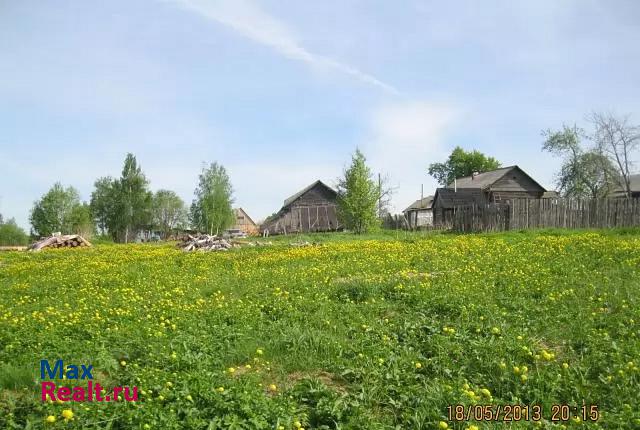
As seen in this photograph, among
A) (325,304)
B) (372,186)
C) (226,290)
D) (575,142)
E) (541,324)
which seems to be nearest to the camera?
(541,324)

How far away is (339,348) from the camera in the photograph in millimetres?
5090

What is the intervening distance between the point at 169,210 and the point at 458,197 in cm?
5798

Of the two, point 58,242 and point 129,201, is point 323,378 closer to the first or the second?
point 58,242

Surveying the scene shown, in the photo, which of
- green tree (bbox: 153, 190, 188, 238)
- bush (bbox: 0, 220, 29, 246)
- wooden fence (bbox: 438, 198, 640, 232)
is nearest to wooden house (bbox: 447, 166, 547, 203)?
wooden fence (bbox: 438, 198, 640, 232)

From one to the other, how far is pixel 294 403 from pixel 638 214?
23.0 meters

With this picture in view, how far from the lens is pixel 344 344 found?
5.23 m

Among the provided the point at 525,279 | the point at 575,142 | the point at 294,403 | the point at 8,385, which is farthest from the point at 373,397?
the point at 575,142

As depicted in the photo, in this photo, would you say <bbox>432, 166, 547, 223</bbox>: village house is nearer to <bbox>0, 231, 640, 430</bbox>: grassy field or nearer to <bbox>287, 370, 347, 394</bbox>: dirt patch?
<bbox>0, 231, 640, 430</bbox>: grassy field

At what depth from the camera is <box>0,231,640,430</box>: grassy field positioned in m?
3.65

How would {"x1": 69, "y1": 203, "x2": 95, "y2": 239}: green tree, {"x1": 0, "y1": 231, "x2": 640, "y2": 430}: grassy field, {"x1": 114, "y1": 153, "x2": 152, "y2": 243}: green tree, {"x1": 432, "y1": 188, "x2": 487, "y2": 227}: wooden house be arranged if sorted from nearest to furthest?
{"x1": 0, "y1": 231, "x2": 640, "y2": 430}: grassy field → {"x1": 432, "y1": 188, "x2": 487, "y2": 227}: wooden house → {"x1": 114, "y1": 153, "x2": 152, "y2": 243}: green tree → {"x1": 69, "y1": 203, "x2": 95, "y2": 239}: green tree

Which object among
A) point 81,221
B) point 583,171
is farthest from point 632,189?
point 81,221

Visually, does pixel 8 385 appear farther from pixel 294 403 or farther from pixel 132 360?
pixel 294 403

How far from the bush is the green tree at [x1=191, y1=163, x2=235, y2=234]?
20.5 meters

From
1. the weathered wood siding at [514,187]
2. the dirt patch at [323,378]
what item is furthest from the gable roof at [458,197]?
the dirt patch at [323,378]
